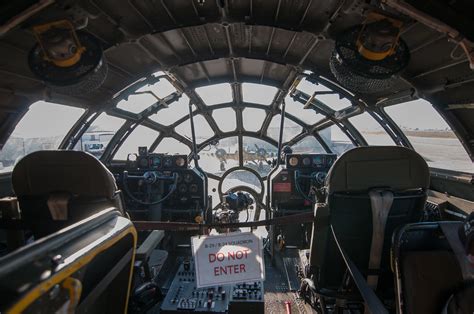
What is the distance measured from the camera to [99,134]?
516 cm

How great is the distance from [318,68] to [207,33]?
5.34 feet

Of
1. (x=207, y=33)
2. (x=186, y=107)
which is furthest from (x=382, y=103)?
(x=186, y=107)

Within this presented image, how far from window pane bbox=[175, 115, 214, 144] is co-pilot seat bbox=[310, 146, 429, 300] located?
161 inches

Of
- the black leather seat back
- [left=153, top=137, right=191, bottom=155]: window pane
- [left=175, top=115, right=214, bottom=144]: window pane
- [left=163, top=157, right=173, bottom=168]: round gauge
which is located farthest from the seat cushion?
[left=153, top=137, right=191, bottom=155]: window pane

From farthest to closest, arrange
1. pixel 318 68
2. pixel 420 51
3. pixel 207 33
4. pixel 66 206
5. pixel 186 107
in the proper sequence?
1. pixel 186 107
2. pixel 318 68
3. pixel 207 33
4. pixel 420 51
5. pixel 66 206

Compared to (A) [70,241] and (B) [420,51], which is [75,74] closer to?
(A) [70,241]

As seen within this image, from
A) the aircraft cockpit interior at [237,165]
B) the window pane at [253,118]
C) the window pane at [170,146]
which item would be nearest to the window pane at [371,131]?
the aircraft cockpit interior at [237,165]

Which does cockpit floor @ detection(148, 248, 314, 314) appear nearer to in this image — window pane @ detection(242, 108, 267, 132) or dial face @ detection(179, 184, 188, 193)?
dial face @ detection(179, 184, 188, 193)

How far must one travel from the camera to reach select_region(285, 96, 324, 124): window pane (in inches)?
209

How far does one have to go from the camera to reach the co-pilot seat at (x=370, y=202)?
194 cm

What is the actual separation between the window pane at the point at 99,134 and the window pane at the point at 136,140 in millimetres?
329

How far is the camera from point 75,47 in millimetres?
2027

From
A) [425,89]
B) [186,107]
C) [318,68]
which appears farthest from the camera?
[186,107]

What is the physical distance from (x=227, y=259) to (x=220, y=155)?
417cm
